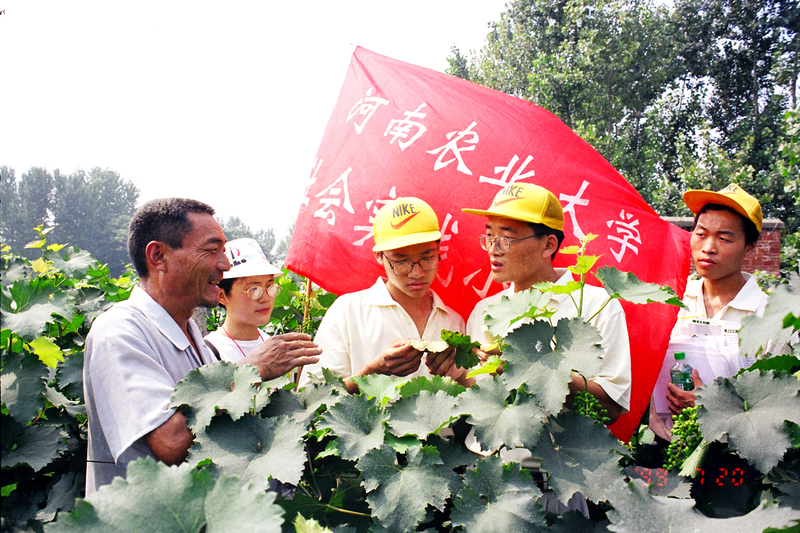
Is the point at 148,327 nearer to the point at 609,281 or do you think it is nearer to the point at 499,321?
the point at 499,321

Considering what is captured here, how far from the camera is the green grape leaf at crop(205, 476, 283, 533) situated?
1025mm

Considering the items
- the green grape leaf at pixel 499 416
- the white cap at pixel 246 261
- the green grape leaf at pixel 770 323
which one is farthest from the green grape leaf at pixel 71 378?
the green grape leaf at pixel 770 323

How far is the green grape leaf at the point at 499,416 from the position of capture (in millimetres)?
1271

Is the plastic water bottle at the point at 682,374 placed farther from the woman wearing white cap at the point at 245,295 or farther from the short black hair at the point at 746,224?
the woman wearing white cap at the point at 245,295

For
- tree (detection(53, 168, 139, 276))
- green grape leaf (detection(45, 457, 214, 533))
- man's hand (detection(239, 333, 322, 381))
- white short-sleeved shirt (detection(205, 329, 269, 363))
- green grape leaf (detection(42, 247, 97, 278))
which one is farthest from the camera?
tree (detection(53, 168, 139, 276))

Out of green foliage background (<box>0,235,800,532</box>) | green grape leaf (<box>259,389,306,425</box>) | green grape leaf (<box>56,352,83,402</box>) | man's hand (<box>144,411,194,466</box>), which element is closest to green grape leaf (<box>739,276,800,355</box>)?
green foliage background (<box>0,235,800,532</box>)

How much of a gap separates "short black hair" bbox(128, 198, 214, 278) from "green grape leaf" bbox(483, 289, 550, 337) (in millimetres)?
1153

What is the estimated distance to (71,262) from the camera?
416 centimetres

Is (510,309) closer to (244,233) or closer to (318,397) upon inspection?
(318,397)

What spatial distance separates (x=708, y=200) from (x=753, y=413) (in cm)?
187

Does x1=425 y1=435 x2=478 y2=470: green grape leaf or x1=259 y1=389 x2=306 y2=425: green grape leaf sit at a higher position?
x1=425 y1=435 x2=478 y2=470: green grape leaf

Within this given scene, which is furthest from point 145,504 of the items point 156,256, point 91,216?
point 91,216

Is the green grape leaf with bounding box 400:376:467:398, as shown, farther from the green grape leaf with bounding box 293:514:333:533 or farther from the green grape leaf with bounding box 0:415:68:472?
the green grape leaf with bounding box 0:415:68:472

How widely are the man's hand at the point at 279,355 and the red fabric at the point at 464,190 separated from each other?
122cm
